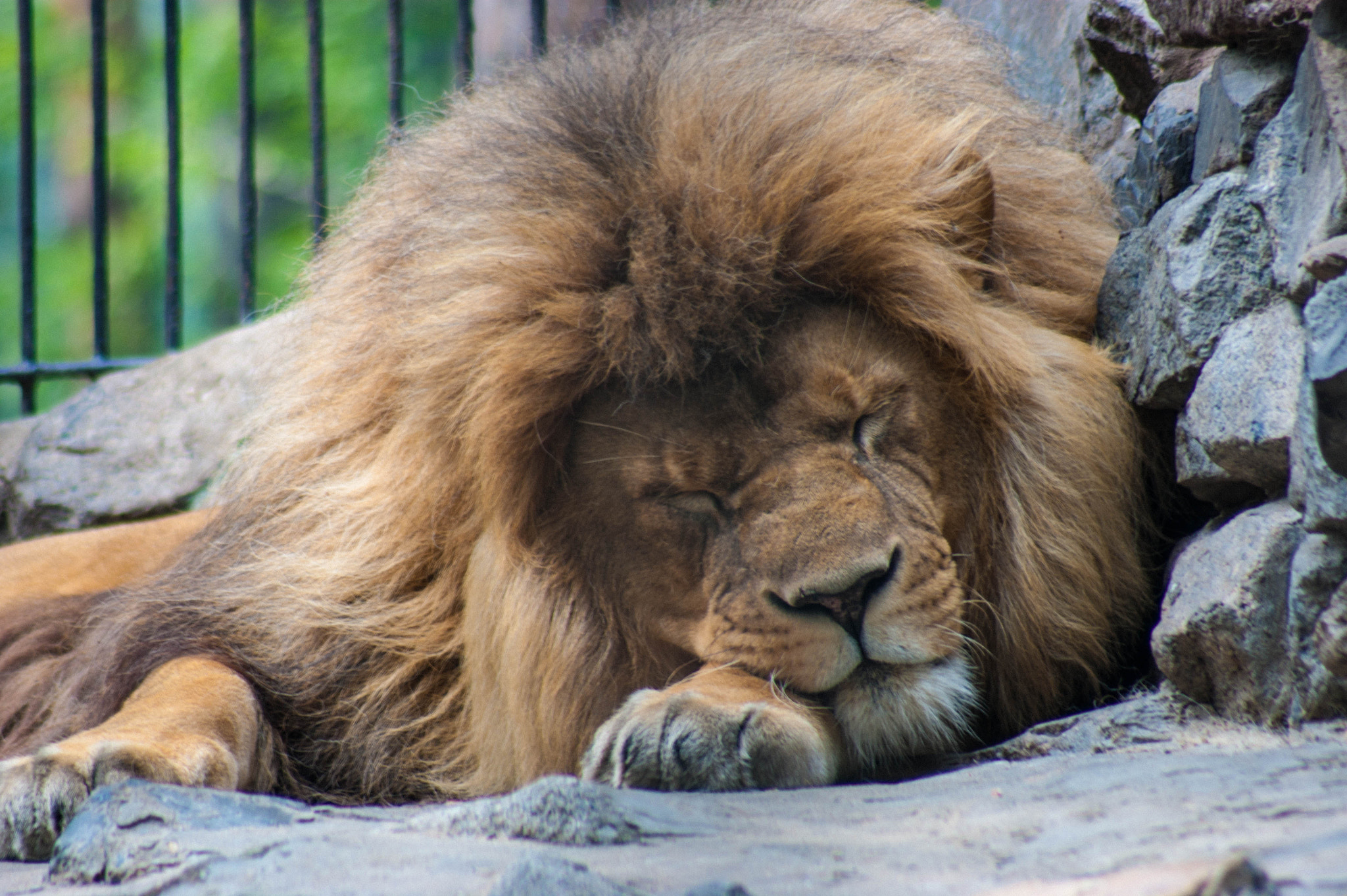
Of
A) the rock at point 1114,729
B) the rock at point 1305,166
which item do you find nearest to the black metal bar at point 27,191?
the rock at point 1114,729

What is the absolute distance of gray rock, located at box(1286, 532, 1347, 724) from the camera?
1513 millimetres

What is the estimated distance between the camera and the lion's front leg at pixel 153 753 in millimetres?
1934

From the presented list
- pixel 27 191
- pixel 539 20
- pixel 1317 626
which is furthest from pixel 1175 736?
pixel 27 191

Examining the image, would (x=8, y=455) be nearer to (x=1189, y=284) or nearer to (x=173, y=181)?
(x=173, y=181)

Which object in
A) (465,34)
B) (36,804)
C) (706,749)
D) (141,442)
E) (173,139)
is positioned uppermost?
(465,34)

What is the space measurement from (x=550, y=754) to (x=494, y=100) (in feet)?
4.49

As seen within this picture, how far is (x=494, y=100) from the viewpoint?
104 inches

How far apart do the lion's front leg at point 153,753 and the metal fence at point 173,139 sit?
2.56m

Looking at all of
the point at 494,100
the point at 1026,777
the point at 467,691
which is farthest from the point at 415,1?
the point at 1026,777

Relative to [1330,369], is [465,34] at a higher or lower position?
higher

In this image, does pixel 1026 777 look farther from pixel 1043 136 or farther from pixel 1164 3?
pixel 1043 136

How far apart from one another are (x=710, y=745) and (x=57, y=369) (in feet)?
13.7

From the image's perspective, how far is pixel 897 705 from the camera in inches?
76.4

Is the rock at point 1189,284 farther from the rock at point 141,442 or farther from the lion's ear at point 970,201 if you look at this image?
the rock at point 141,442
